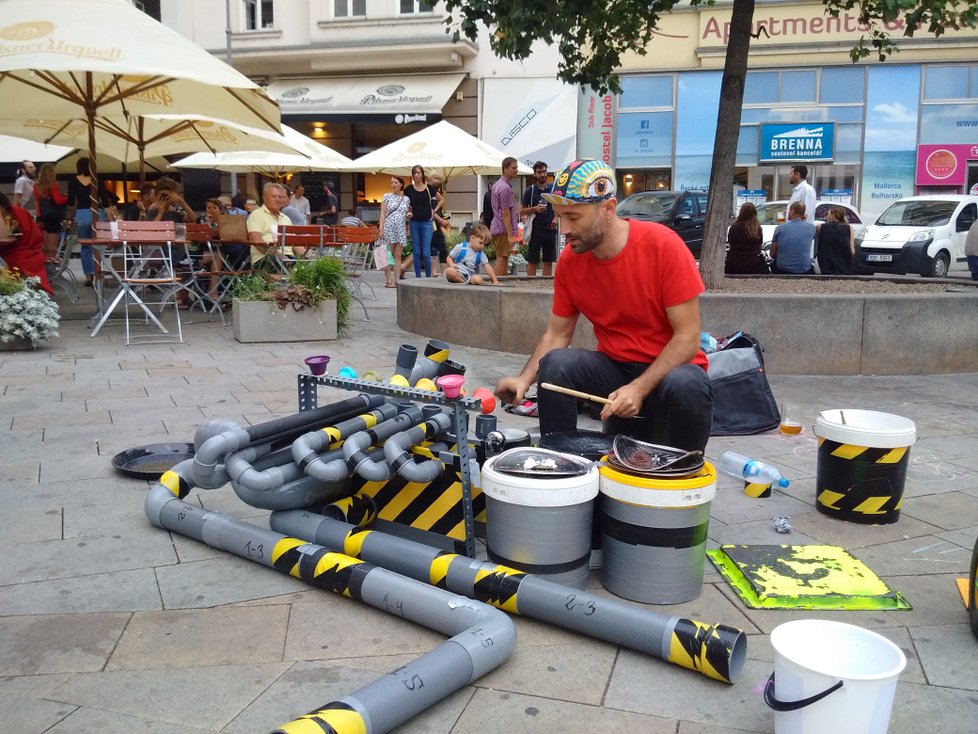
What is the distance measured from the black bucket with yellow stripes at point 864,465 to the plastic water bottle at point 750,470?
0.34 metres

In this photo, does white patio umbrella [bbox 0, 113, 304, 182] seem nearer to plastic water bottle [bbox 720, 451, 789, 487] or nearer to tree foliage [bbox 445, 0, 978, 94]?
tree foliage [bbox 445, 0, 978, 94]

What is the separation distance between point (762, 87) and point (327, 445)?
20760 mm

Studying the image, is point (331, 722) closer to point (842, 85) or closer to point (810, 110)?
point (810, 110)

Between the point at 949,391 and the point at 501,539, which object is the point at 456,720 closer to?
the point at 501,539

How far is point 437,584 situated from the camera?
299 cm

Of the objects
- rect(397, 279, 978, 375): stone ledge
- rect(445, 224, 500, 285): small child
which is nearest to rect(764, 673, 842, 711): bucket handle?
rect(397, 279, 978, 375): stone ledge

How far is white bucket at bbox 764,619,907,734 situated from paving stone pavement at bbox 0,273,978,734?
26 cm

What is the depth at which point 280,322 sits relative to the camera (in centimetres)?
859

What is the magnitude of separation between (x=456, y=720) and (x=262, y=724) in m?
0.50

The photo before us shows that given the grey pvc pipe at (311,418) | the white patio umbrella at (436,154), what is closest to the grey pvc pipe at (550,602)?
the grey pvc pipe at (311,418)

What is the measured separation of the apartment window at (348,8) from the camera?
22438 millimetres

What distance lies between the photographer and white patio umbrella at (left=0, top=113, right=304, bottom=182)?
32.8ft

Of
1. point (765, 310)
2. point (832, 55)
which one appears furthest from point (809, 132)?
point (765, 310)

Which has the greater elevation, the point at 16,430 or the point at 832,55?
the point at 832,55
